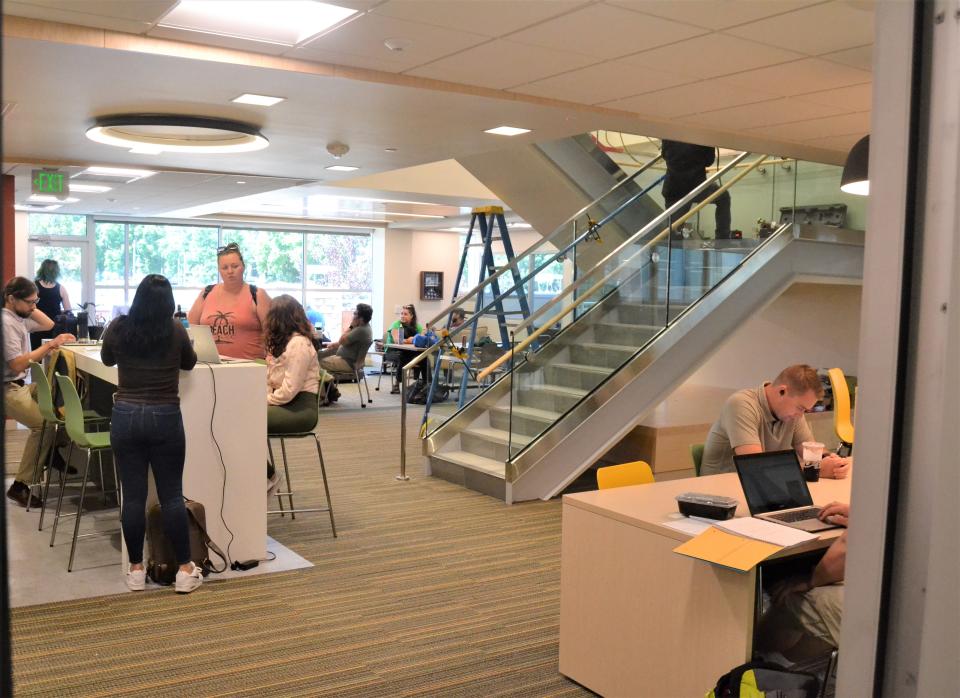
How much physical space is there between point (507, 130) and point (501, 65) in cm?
179

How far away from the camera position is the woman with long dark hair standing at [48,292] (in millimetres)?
9422

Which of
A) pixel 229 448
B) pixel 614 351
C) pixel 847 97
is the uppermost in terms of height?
pixel 847 97

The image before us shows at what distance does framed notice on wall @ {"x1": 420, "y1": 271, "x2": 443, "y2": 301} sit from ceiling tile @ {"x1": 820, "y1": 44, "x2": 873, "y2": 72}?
15.3 meters

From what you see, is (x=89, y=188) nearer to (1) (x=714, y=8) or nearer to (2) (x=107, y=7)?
(2) (x=107, y=7)

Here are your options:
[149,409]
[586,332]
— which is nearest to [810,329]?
[586,332]

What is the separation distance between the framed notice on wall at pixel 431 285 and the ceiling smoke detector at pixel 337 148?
1215 centimetres

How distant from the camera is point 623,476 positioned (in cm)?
415

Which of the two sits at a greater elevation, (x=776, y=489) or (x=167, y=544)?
(x=776, y=489)

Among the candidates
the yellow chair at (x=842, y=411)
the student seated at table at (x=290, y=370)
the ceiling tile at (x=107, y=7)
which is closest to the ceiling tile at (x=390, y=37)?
the ceiling tile at (x=107, y=7)

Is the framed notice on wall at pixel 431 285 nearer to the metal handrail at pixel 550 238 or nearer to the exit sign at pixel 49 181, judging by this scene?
the metal handrail at pixel 550 238

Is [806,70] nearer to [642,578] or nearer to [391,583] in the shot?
[642,578]

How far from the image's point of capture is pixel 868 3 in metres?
3.45

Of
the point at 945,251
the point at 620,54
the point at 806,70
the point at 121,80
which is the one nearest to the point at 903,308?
the point at 945,251

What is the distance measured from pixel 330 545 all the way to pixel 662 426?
343 centimetres
